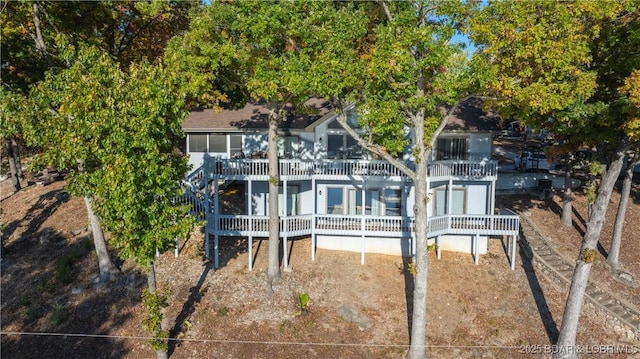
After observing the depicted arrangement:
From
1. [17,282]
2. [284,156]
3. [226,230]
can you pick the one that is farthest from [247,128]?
[17,282]

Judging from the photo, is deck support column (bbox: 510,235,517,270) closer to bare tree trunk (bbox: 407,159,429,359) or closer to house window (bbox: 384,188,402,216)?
house window (bbox: 384,188,402,216)

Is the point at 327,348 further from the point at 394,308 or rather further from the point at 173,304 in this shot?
the point at 173,304

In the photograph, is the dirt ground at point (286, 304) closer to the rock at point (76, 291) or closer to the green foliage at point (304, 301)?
the rock at point (76, 291)

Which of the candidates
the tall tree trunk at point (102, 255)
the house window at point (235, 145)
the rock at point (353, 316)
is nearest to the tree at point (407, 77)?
the rock at point (353, 316)

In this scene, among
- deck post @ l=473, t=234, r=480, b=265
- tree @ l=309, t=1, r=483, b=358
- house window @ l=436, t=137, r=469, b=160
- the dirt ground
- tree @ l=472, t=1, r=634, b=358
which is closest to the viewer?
tree @ l=472, t=1, r=634, b=358

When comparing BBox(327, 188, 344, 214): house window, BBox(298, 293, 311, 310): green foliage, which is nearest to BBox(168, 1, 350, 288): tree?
BBox(327, 188, 344, 214): house window

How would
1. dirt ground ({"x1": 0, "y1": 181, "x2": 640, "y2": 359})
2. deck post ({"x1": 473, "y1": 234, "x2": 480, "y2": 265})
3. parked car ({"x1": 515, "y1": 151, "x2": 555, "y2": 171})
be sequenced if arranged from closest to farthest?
dirt ground ({"x1": 0, "y1": 181, "x2": 640, "y2": 359}), deck post ({"x1": 473, "y1": 234, "x2": 480, "y2": 265}), parked car ({"x1": 515, "y1": 151, "x2": 555, "y2": 171})

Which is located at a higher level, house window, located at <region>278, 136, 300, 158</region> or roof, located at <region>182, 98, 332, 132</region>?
roof, located at <region>182, 98, 332, 132</region>

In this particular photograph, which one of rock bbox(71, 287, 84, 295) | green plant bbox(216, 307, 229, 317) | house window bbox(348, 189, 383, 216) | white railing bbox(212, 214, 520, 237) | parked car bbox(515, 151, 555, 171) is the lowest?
green plant bbox(216, 307, 229, 317)

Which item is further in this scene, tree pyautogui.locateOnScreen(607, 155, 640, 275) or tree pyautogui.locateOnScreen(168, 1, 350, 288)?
tree pyautogui.locateOnScreen(607, 155, 640, 275)
